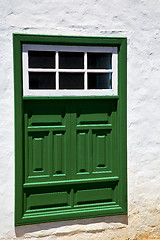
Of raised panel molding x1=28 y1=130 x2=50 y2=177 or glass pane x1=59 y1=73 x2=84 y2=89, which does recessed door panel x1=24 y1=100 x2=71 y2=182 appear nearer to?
raised panel molding x1=28 y1=130 x2=50 y2=177

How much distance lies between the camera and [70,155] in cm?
425

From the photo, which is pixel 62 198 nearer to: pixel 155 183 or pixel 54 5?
pixel 155 183

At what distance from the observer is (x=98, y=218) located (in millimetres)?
4324

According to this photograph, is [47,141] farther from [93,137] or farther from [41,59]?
[41,59]

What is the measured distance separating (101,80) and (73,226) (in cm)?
203

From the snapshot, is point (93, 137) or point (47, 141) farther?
point (93, 137)

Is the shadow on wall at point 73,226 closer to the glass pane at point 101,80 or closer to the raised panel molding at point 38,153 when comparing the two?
the raised panel molding at point 38,153

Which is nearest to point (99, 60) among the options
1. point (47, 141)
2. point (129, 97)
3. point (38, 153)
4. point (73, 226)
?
point (129, 97)

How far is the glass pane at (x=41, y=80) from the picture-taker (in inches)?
163

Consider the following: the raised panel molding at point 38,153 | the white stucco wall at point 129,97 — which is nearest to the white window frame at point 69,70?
the white stucco wall at point 129,97

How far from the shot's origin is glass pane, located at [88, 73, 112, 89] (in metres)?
4.35

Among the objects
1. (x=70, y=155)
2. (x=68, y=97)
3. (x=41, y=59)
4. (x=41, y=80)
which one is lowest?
(x=70, y=155)

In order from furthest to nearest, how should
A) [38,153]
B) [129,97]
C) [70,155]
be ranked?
[129,97], [70,155], [38,153]

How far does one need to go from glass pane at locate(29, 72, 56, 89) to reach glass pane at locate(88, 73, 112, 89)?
1.77 feet
